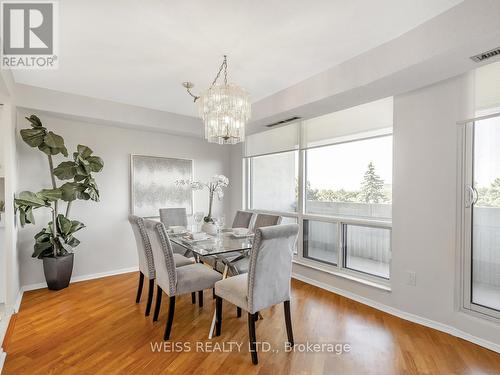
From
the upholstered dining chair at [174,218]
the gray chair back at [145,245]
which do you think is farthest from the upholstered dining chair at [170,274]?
the upholstered dining chair at [174,218]

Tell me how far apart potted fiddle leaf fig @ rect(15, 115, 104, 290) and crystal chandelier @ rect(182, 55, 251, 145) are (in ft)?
6.35

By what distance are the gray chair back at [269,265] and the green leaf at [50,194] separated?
2.66 metres

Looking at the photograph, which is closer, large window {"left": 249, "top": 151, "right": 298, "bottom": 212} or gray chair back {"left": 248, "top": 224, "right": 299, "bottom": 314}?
gray chair back {"left": 248, "top": 224, "right": 299, "bottom": 314}

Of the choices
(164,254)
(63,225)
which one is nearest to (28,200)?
(63,225)

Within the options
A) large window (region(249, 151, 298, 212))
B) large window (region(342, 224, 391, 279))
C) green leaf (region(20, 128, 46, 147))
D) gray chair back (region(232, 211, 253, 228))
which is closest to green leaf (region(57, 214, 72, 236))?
green leaf (region(20, 128, 46, 147))

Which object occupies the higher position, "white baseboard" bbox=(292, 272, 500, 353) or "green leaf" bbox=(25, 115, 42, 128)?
"green leaf" bbox=(25, 115, 42, 128)

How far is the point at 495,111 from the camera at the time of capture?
2189 mm

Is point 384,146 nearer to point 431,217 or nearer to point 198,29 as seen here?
point 431,217

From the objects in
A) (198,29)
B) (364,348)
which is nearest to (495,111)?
(364,348)

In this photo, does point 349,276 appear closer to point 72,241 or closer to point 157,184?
point 157,184

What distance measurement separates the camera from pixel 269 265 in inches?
82.8

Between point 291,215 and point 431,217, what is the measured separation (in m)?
1.99

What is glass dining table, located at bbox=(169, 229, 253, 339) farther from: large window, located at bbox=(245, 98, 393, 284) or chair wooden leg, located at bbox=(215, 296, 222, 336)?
large window, located at bbox=(245, 98, 393, 284)

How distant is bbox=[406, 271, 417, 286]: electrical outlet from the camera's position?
2665 millimetres
